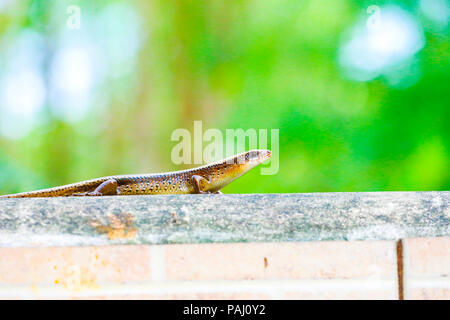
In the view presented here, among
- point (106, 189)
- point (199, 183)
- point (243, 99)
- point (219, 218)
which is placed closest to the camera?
point (219, 218)

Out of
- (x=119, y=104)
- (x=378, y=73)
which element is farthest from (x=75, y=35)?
(x=378, y=73)

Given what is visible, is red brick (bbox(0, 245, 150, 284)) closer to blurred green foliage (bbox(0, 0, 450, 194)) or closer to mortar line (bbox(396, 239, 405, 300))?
mortar line (bbox(396, 239, 405, 300))

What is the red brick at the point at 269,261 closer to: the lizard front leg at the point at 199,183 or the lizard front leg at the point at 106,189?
the lizard front leg at the point at 106,189

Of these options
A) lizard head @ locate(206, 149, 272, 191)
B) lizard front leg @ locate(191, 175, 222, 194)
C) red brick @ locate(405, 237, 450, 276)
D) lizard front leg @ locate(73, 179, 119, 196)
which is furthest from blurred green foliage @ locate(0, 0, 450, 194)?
red brick @ locate(405, 237, 450, 276)

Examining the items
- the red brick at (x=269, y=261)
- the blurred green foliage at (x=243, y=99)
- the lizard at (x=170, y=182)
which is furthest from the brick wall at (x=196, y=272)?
the blurred green foliage at (x=243, y=99)

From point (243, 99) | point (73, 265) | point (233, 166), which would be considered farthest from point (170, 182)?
point (243, 99)

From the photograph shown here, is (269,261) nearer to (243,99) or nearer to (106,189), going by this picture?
(106,189)
